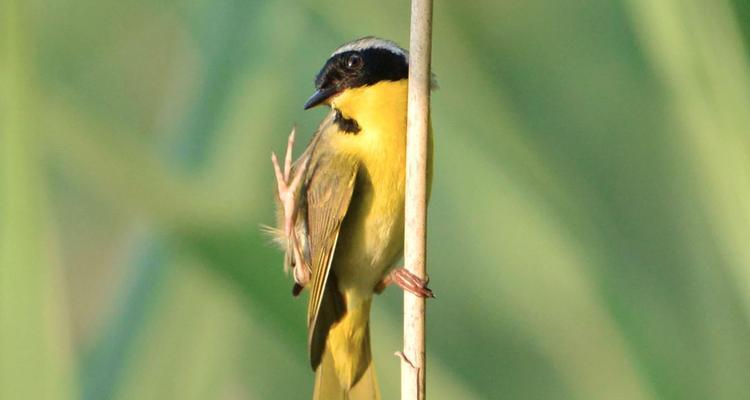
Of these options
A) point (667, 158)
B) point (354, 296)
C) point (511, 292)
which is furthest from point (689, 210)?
point (354, 296)

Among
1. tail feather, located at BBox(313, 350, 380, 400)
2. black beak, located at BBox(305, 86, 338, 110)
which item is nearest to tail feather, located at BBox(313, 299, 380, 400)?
tail feather, located at BBox(313, 350, 380, 400)

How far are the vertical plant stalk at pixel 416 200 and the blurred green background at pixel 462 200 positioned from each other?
11cm

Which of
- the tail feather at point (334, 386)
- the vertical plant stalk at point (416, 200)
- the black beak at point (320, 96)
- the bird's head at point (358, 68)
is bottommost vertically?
the tail feather at point (334, 386)

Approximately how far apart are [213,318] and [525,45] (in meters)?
0.67

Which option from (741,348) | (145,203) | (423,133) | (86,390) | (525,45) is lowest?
(86,390)

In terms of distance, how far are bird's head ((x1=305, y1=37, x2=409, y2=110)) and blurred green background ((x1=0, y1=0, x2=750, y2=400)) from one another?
0.03 m

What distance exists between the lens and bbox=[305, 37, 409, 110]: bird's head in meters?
1.66

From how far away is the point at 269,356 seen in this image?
164 cm

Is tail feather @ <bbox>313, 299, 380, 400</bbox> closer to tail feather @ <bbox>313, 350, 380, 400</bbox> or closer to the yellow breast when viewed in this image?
tail feather @ <bbox>313, 350, 380, 400</bbox>

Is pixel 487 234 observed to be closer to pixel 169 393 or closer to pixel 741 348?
pixel 741 348

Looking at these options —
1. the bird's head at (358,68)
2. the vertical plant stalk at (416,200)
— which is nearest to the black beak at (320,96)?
the bird's head at (358,68)

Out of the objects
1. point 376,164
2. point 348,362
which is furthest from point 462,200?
point 348,362

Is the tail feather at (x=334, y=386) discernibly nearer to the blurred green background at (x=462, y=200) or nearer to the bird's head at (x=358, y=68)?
the blurred green background at (x=462, y=200)

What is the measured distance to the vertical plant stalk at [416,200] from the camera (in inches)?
47.6
